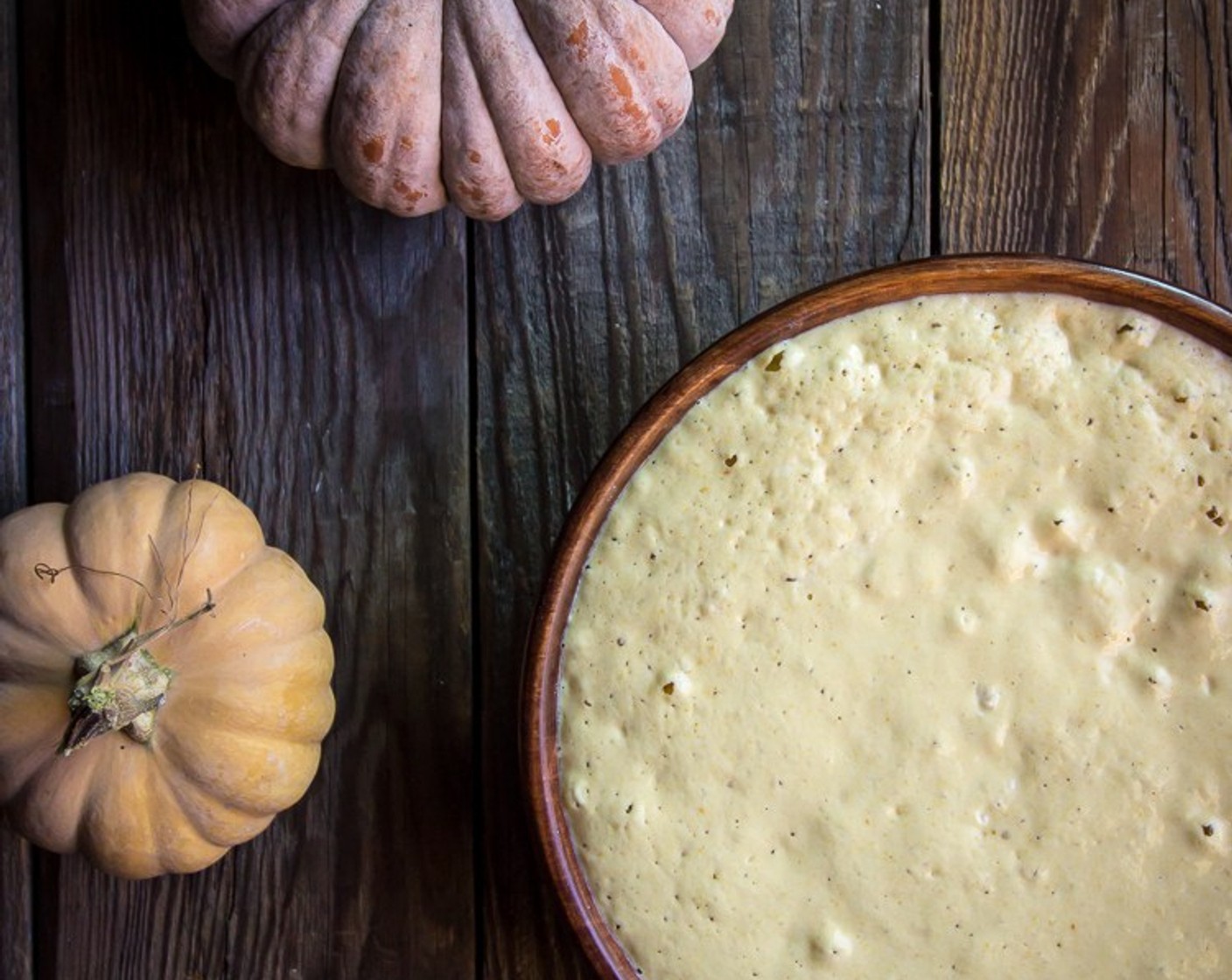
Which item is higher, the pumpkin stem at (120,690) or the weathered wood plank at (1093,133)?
the weathered wood plank at (1093,133)

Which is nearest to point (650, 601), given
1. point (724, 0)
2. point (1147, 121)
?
point (724, 0)

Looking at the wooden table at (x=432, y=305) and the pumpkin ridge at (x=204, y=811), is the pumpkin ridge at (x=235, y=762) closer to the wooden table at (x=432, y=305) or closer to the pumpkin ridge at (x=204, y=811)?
the pumpkin ridge at (x=204, y=811)

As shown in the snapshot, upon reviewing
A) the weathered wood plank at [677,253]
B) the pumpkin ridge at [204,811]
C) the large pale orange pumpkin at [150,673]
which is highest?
the weathered wood plank at [677,253]

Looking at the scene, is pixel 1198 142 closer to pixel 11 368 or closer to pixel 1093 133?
pixel 1093 133

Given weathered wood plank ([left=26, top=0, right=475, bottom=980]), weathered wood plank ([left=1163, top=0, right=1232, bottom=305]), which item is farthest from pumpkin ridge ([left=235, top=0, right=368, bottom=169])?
weathered wood plank ([left=1163, top=0, right=1232, bottom=305])

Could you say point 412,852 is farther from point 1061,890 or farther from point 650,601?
point 1061,890

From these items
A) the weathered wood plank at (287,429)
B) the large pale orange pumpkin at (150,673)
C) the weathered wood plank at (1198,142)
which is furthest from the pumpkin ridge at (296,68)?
the weathered wood plank at (1198,142)

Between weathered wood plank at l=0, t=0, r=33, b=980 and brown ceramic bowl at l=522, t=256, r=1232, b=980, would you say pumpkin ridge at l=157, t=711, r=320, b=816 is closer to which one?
brown ceramic bowl at l=522, t=256, r=1232, b=980
